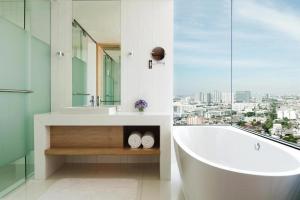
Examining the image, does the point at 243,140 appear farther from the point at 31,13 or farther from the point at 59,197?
the point at 31,13

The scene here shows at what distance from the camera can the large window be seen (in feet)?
7.04

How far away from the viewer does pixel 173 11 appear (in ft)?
10.7

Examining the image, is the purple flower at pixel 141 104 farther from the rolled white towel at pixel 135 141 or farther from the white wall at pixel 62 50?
the white wall at pixel 62 50

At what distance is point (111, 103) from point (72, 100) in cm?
55

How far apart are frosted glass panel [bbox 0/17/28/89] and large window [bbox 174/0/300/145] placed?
76.4 inches

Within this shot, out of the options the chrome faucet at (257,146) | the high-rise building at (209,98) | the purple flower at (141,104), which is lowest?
the chrome faucet at (257,146)

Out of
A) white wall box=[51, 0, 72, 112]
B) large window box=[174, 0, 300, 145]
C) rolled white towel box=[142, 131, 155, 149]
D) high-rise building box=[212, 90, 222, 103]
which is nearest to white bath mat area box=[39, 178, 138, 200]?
rolled white towel box=[142, 131, 155, 149]

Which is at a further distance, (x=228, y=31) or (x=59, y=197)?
(x=228, y=31)

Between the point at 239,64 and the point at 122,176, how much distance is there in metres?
2.07

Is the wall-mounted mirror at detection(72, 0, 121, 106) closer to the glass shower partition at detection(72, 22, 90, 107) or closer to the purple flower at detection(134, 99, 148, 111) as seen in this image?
the glass shower partition at detection(72, 22, 90, 107)

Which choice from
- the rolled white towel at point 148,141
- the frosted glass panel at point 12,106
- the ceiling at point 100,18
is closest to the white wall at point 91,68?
the ceiling at point 100,18

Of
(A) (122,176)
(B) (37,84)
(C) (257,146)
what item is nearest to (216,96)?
(C) (257,146)

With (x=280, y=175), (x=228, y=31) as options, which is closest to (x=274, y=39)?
(x=228, y=31)

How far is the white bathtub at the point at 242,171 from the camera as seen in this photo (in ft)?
4.18
